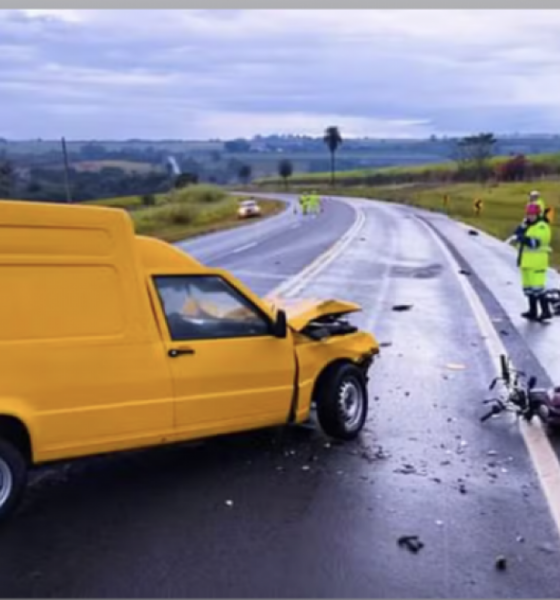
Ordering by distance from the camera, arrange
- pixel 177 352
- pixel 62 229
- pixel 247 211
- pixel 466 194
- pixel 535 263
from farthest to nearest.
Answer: pixel 466 194, pixel 247 211, pixel 535 263, pixel 177 352, pixel 62 229

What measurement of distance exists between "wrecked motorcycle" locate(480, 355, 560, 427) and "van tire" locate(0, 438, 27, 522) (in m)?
4.19

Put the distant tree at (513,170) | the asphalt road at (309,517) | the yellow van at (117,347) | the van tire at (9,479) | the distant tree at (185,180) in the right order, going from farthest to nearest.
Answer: the distant tree at (513,170), the distant tree at (185,180), the yellow van at (117,347), the van tire at (9,479), the asphalt road at (309,517)

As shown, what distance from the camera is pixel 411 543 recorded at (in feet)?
17.8

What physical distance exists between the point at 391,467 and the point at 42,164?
2610cm

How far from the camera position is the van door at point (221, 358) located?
21.3 ft

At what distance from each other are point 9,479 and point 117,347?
1047 mm

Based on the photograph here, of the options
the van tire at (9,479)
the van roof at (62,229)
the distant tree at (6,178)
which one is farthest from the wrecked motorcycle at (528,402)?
the distant tree at (6,178)

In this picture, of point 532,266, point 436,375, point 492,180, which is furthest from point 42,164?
point 492,180

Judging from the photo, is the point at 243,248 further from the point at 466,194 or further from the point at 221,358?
the point at 466,194

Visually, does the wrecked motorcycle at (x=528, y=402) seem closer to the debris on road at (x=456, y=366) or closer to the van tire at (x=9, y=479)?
the debris on road at (x=456, y=366)

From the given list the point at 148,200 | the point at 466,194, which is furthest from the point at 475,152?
the point at 148,200

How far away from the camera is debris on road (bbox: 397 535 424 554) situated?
5.33m

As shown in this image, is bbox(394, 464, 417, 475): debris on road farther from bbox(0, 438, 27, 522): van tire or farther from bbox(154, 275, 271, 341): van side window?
bbox(0, 438, 27, 522): van tire

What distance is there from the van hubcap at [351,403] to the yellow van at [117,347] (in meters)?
0.36
